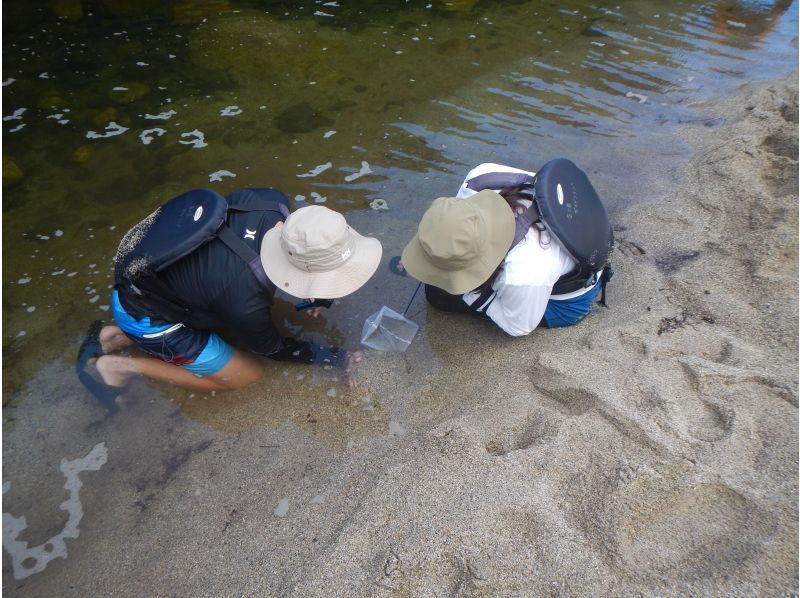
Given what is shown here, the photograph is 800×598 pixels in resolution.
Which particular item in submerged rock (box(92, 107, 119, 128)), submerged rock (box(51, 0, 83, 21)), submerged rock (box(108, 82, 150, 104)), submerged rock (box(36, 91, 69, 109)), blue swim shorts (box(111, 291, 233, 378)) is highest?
submerged rock (box(51, 0, 83, 21))

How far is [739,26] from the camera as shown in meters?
6.11

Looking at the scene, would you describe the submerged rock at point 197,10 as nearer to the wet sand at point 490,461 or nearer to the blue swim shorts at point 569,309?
the wet sand at point 490,461

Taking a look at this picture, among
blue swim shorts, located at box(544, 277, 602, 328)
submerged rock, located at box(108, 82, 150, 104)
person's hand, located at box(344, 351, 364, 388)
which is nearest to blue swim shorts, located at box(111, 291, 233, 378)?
person's hand, located at box(344, 351, 364, 388)

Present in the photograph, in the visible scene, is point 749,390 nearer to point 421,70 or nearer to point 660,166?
point 660,166

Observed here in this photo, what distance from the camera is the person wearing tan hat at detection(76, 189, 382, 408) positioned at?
2355mm

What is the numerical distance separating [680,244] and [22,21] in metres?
7.95

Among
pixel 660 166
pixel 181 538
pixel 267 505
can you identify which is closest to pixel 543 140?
pixel 660 166

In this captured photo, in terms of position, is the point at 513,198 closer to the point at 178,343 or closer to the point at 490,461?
the point at 490,461

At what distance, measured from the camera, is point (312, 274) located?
7.80 feet

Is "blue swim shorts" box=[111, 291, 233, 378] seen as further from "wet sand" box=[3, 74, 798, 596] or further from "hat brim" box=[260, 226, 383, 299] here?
"hat brim" box=[260, 226, 383, 299]

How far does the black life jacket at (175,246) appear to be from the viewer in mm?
2330

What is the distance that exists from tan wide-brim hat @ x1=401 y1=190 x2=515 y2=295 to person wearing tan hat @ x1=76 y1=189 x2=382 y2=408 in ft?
1.01

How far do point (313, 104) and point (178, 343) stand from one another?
130 inches

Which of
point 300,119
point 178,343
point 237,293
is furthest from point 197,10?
point 237,293
